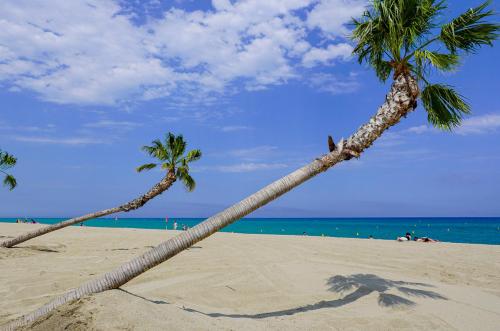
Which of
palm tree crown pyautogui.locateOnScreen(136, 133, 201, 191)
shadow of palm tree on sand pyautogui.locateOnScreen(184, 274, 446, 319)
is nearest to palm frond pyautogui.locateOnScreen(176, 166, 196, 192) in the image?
palm tree crown pyautogui.locateOnScreen(136, 133, 201, 191)

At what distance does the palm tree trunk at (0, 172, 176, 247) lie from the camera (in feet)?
55.6

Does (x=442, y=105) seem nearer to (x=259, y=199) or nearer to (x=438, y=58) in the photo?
(x=438, y=58)

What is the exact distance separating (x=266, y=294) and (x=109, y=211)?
41.2 feet

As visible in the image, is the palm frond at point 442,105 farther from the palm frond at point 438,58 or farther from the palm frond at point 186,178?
the palm frond at point 186,178

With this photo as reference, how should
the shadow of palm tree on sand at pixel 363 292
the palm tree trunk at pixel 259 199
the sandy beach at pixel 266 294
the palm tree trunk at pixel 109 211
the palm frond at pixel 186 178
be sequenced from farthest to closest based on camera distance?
1. the palm frond at pixel 186 178
2. the palm tree trunk at pixel 109 211
3. the shadow of palm tree on sand at pixel 363 292
4. the palm tree trunk at pixel 259 199
5. the sandy beach at pixel 266 294

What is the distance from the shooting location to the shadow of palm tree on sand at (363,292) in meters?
7.18

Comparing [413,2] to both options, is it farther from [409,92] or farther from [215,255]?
[215,255]

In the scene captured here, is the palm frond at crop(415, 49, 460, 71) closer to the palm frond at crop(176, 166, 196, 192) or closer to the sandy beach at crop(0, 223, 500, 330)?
the sandy beach at crop(0, 223, 500, 330)

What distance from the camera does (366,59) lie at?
9641 millimetres

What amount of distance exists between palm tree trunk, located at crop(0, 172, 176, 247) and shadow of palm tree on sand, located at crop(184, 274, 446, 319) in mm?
12541

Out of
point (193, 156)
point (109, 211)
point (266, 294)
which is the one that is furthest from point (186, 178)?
point (266, 294)

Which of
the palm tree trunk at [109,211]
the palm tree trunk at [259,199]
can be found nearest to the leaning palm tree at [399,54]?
the palm tree trunk at [259,199]

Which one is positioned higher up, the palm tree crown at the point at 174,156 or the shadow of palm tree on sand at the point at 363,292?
the palm tree crown at the point at 174,156

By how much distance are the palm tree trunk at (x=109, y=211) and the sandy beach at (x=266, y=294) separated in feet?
7.24
